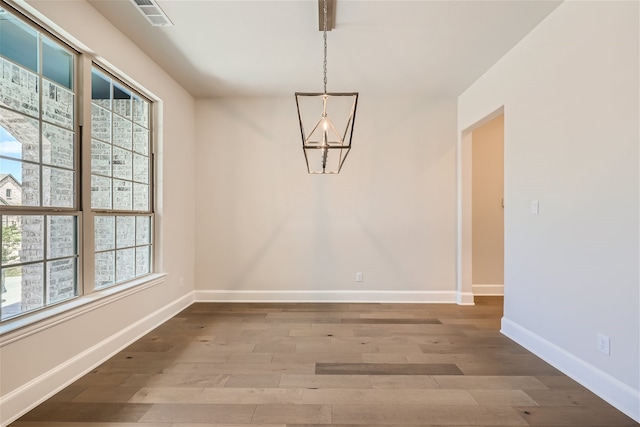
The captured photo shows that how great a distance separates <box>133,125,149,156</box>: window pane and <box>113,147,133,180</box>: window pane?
156 mm

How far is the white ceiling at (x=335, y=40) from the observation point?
2229mm

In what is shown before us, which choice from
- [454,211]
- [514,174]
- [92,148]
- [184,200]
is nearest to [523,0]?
[514,174]

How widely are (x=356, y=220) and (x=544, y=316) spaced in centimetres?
219

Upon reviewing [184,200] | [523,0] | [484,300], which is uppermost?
[523,0]

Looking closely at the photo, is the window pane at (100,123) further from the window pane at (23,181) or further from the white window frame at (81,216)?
the window pane at (23,181)

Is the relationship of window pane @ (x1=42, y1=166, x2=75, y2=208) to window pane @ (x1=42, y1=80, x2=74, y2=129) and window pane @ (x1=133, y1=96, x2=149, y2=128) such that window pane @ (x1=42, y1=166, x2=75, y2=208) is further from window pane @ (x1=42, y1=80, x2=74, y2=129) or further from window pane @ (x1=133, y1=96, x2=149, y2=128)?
window pane @ (x1=133, y1=96, x2=149, y2=128)

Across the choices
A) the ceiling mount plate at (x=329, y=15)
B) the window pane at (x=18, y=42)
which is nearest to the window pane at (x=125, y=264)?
the window pane at (x=18, y=42)

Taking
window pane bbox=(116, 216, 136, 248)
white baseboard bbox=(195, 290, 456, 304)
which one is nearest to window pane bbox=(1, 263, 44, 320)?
window pane bbox=(116, 216, 136, 248)

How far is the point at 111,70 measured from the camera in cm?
250

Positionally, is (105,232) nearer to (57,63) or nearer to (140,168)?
(140,168)

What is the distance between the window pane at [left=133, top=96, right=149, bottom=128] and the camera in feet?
9.66

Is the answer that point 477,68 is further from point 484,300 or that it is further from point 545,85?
point 484,300

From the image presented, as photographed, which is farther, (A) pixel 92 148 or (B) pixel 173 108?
(B) pixel 173 108

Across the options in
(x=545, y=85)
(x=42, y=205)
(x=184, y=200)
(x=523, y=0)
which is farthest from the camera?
(x=184, y=200)
